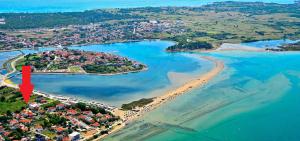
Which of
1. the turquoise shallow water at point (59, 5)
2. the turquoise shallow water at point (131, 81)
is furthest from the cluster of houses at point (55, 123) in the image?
the turquoise shallow water at point (59, 5)

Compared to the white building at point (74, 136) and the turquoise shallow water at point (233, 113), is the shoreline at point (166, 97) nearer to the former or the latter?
the turquoise shallow water at point (233, 113)

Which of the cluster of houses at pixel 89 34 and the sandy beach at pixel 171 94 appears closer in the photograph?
the sandy beach at pixel 171 94

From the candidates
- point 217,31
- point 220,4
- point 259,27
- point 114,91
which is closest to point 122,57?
point 114,91

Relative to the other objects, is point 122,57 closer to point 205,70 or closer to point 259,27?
point 205,70

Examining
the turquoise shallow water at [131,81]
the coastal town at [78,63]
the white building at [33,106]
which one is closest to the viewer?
the white building at [33,106]

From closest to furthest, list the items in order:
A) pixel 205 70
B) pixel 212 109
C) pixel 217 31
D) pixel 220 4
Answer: pixel 212 109, pixel 205 70, pixel 217 31, pixel 220 4

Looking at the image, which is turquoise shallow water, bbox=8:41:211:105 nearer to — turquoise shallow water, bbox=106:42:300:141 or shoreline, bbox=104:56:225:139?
shoreline, bbox=104:56:225:139
